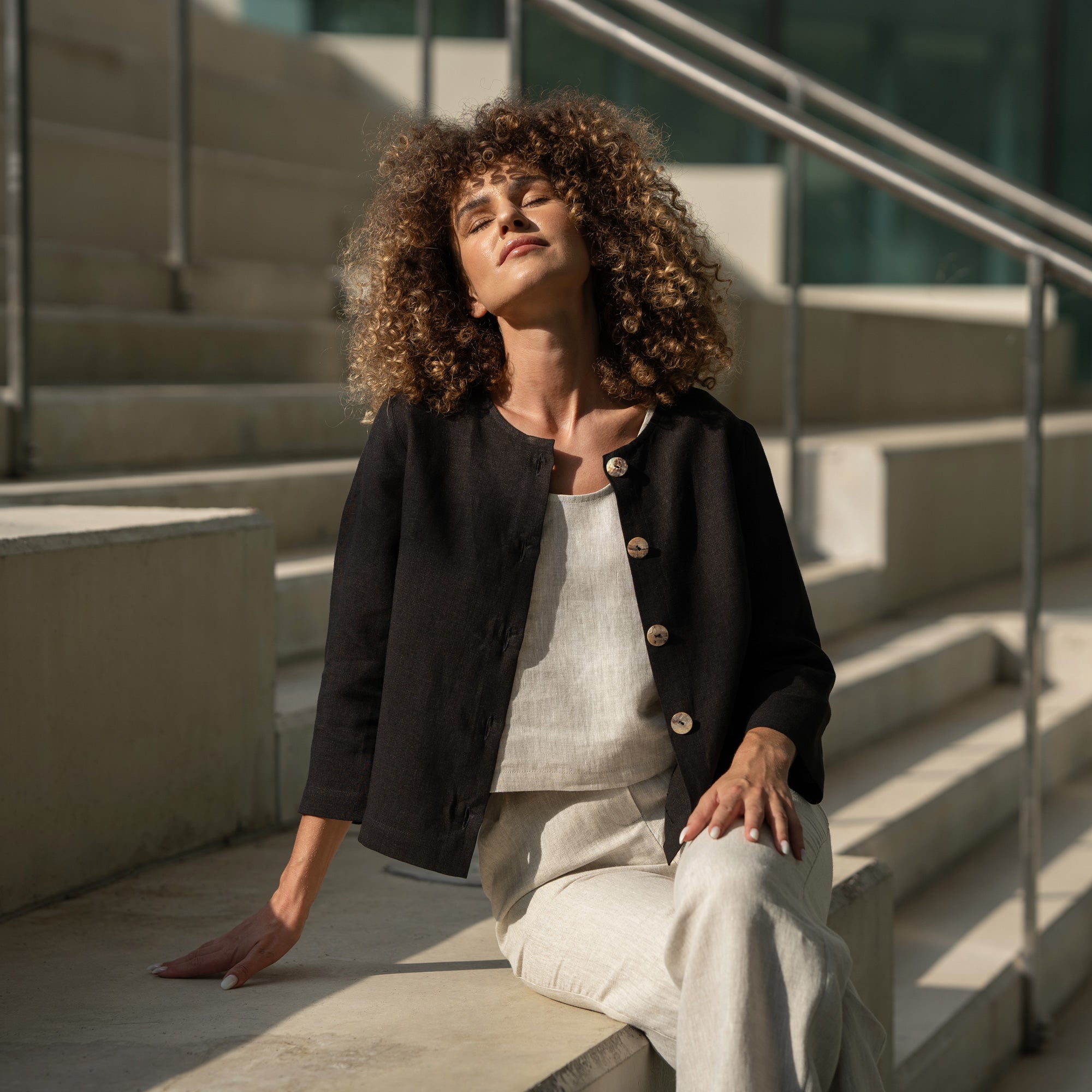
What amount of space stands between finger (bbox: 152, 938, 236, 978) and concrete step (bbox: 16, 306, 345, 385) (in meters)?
2.11

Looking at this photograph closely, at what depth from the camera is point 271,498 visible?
2.92m

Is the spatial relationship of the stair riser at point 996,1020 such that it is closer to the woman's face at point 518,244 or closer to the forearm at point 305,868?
the forearm at point 305,868

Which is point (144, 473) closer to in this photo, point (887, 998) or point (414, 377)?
point (414, 377)

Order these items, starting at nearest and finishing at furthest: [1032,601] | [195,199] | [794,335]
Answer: [1032,601], [794,335], [195,199]

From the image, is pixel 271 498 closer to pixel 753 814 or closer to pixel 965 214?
pixel 965 214

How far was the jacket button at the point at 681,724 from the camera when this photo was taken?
1499 millimetres

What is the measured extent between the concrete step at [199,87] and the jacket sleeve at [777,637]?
141 inches

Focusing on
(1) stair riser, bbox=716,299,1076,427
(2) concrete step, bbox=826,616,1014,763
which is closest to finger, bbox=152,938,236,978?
(2) concrete step, bbox=826,616,1014,763

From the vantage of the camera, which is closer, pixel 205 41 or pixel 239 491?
pixel 239 491

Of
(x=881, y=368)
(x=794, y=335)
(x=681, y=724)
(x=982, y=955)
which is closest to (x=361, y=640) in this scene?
(x=681, y=724)

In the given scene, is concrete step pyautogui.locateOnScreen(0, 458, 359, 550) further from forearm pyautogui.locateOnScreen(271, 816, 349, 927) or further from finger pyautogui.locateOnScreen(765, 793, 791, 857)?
finger pyautogui.locateOnScreen(765, 793, 791, 857)

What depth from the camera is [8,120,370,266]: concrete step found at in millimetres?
4270

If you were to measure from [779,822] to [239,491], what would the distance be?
5.54ft

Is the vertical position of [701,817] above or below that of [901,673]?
above
